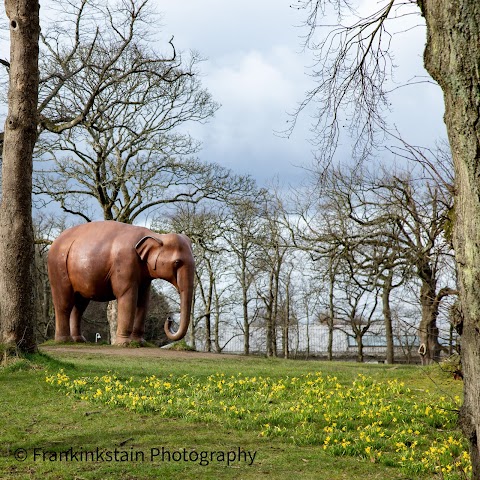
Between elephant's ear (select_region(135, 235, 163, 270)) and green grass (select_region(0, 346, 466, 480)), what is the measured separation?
6779 millimetres

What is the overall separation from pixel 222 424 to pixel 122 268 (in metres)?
10.6

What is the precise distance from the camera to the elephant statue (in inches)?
695

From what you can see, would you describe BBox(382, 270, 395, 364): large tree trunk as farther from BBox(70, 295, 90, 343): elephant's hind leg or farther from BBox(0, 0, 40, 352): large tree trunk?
BBox(0, 0, 40, 352): large tree trunk

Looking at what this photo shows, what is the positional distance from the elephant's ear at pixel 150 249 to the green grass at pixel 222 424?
6.78 metres

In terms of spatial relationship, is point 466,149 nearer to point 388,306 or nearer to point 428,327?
point 428,327

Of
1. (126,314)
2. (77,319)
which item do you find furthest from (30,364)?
(77,319)

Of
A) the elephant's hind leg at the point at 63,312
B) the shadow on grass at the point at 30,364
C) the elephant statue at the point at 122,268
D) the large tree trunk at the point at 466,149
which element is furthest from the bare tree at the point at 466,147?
the elephant's hind leg at the point at 63,312

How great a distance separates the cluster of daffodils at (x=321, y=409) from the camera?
6727mm

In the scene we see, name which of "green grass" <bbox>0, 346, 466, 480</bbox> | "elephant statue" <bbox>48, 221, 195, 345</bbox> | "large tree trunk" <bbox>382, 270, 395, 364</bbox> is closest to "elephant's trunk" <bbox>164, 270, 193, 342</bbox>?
"elephant statue" <bbox>48, 221, 195, 345</bbox>

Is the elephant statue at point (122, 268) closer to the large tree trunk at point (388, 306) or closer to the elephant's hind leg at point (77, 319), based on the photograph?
the elephant's hind leg at point (77, 319)

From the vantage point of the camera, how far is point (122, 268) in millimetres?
17641

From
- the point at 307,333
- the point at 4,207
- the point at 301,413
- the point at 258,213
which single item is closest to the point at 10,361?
the point at 4,207

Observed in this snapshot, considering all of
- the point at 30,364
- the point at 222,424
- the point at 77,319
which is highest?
the point at 77,319

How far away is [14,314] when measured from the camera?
10.4 metres
